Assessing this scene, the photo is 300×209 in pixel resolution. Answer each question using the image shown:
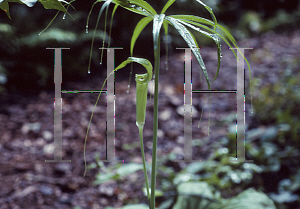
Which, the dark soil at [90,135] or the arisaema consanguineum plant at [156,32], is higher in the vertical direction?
the arisaema consanguineum plant at [156,32]

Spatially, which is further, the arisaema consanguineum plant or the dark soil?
the dark soil

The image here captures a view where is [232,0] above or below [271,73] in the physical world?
above

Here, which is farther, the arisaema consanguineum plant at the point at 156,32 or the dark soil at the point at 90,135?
the dark soil at the point at 90,135

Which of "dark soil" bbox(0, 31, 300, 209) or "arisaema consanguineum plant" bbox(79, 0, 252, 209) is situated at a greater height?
"arisaema consanguineum plant" bbox(79, 0, 252, 209)

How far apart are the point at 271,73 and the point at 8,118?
203cm

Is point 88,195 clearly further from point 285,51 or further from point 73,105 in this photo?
point 285,51

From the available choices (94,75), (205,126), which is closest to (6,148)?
(94,75)

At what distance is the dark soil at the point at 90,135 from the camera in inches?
44.4

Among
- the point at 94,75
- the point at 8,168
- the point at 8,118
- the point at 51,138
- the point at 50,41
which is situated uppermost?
the point at 50,41

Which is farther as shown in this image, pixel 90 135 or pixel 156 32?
pixel 90 135

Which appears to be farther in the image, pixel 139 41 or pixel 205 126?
pixel 139 41

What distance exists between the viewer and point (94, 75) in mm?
1805

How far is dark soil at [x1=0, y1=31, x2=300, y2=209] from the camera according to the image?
44.4 inches

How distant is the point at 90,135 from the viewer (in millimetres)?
1491
